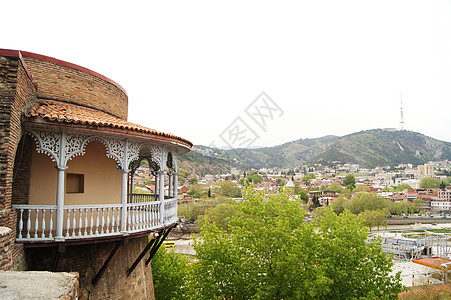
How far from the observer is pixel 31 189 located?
24.6 feet

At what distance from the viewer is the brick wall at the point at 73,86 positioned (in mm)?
8359

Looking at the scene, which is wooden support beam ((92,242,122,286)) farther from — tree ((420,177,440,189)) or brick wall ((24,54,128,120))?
tree ((420,177,440,189))

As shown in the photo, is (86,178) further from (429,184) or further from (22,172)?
(429,184)

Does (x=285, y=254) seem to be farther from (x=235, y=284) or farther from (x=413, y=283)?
(x=413, y=283)

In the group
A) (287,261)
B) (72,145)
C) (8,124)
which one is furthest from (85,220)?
(287,261)

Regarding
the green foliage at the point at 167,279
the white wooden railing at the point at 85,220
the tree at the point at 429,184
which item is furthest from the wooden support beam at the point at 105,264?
the tree at the point at 429,184

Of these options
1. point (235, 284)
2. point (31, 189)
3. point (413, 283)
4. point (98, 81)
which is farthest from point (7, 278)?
point (413, 283)

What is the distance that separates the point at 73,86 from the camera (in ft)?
29.5

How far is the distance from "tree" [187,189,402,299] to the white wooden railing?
359 cm

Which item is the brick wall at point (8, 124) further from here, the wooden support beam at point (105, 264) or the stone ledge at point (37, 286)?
the stone ledge at point (37, 286)

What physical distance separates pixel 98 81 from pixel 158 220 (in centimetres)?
458

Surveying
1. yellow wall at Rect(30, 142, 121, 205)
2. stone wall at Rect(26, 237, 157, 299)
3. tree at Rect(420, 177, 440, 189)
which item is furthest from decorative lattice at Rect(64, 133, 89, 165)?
tree at Rect(420, 177, 440, 189)

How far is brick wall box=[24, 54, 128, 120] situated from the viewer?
8.36 metres

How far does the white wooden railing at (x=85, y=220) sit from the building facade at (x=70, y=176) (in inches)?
1.0
